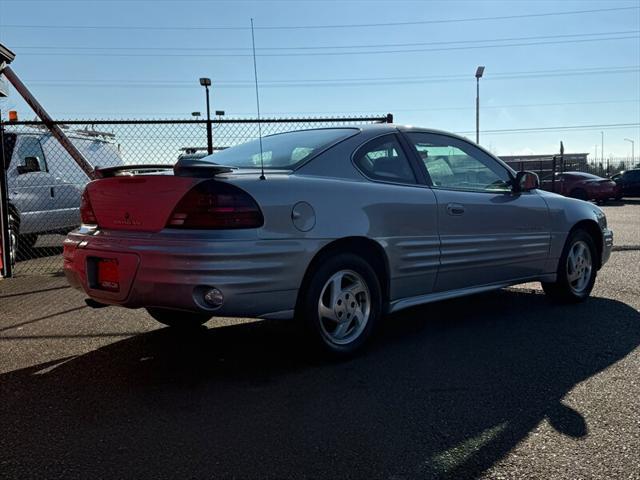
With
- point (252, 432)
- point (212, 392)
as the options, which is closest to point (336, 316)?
point (212, 392)

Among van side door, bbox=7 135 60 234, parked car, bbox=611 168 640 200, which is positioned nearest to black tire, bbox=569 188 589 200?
parked car, bbox=611 168 640 200

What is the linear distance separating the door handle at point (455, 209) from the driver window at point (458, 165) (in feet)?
0.53

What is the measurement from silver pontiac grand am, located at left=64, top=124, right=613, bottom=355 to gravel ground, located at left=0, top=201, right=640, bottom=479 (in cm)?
39

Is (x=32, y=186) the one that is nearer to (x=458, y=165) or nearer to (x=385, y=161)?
(x=385, y=161)

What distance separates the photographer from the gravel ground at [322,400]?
258 cm

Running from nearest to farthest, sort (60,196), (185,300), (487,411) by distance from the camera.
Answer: (487,411) → (185,300) → (60,196)

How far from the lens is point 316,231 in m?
3.66

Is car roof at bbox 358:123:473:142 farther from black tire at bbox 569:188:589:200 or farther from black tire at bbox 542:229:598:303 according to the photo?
black tire at bbox 569:188:589:200

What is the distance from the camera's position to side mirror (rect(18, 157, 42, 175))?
31.1 ft

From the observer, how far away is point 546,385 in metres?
3.47

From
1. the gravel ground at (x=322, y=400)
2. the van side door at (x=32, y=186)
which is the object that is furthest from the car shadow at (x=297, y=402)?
the van side door at (x=32, y=186)

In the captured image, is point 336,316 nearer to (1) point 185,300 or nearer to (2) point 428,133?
(1) point 185,300

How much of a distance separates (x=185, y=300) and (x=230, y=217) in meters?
0.53

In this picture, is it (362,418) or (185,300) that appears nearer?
(362,418)
